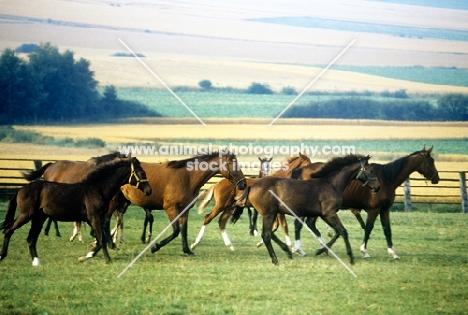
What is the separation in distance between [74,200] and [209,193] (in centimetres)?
391

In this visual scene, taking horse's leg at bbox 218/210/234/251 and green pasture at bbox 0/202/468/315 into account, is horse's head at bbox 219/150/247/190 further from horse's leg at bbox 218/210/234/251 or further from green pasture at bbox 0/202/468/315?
green pasture at bbox 0/202/468/315

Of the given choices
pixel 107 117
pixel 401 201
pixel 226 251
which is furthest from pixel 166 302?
pixel 107 117

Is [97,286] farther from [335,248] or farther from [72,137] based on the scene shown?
[72,137]

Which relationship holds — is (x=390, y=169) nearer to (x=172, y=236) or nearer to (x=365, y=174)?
(x=365, y=174)

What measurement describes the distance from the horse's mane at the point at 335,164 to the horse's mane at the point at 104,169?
3.17 metres

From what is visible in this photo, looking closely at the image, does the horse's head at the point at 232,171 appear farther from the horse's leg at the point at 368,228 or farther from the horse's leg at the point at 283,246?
the horse's leg at the point at 368,228

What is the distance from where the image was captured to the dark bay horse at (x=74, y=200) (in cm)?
1461

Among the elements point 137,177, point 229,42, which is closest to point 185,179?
point 137,177

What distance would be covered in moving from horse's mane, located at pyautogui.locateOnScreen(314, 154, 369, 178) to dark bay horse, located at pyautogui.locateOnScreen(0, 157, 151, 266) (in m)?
2.89

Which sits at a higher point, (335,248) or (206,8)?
(206,8)

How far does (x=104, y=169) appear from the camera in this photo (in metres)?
15.1

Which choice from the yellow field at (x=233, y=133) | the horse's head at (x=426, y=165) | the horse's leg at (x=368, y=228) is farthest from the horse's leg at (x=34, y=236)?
the yellow field at (x=233, y=133)

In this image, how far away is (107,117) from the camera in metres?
52.4

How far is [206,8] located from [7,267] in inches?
2323
